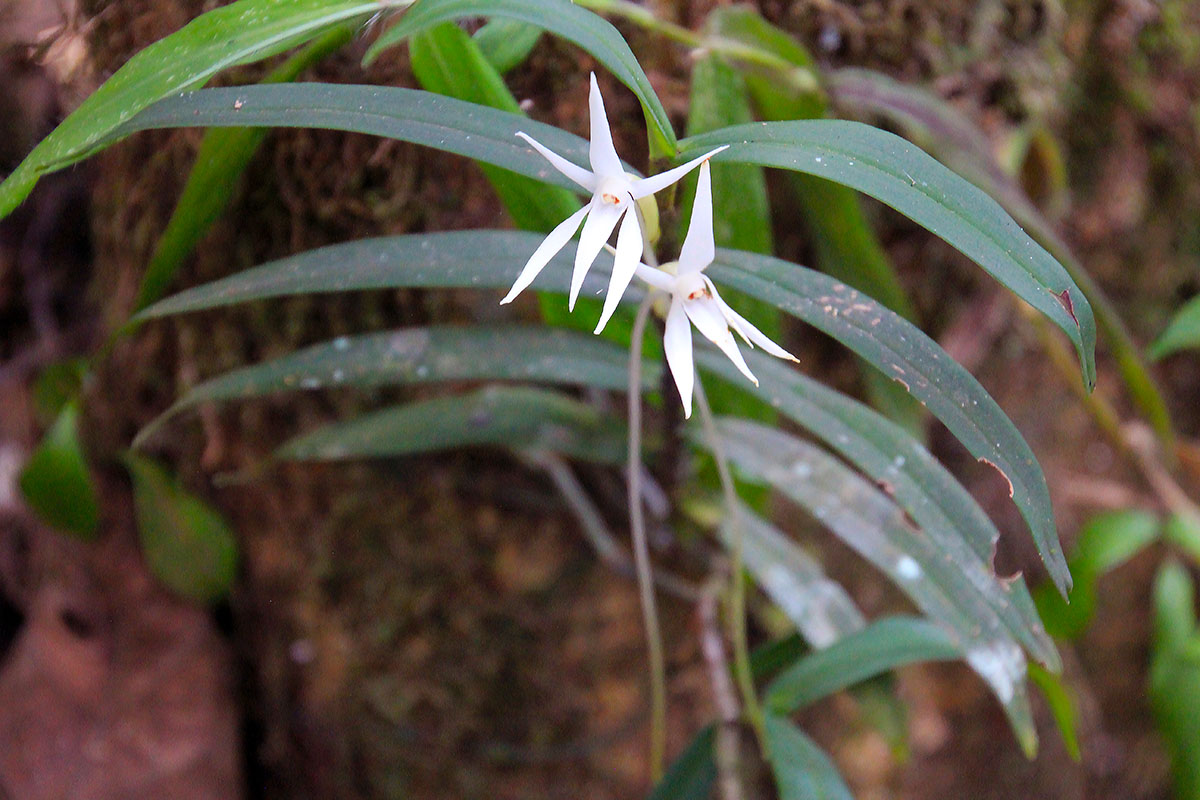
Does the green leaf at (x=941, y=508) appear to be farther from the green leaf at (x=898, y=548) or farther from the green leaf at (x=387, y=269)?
the green leaf at (x=387, y=269)

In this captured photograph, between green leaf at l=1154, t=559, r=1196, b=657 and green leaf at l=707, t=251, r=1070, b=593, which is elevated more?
green leaf at l=1154, t=559, r=1196, b=657

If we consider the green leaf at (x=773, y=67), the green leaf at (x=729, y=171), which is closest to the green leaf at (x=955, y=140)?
the green leaf at (x=773, y=67)

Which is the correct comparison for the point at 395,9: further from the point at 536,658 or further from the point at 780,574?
the point at 536,658

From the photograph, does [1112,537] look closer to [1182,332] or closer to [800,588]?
[1182,332]

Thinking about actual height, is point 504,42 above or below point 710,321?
above

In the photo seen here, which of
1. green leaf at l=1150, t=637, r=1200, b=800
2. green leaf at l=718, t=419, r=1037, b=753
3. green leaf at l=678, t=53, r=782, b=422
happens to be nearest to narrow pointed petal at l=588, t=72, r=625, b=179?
green leaf at l=678, t=53, r=782, b=422

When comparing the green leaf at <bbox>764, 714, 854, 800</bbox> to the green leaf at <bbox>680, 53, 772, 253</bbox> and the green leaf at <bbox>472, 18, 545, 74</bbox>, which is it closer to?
the green leaf at <bbox>680, 53, 772, 253</bbox>

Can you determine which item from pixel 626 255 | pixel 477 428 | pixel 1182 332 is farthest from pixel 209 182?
pixel 1182 332
